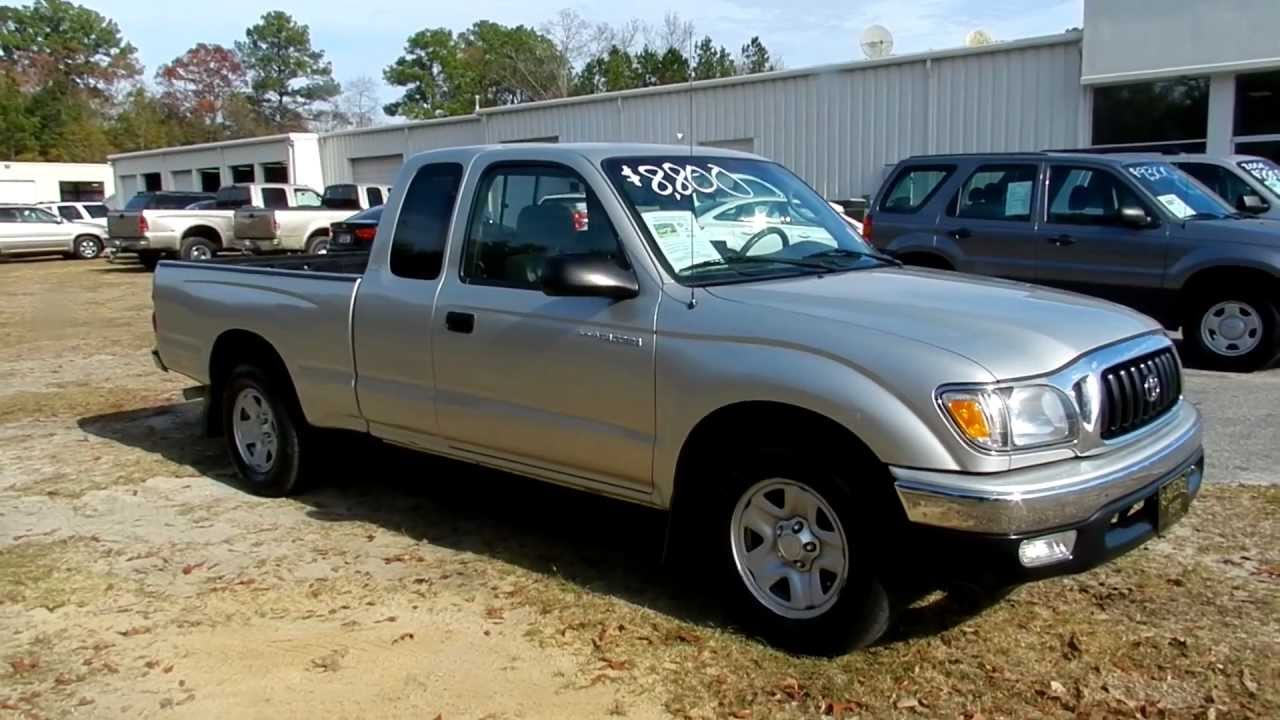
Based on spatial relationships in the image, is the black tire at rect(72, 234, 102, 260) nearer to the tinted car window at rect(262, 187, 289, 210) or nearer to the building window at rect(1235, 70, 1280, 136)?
the tinted car window at rect(262, 187, 289, 210)


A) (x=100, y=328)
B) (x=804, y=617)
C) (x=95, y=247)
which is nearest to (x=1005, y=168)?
(x=804, y=617)

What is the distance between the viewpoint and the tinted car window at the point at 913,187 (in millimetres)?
10367

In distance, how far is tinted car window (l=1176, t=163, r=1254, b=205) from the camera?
1087 centimetres

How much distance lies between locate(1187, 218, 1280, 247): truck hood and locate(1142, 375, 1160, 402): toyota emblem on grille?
578cm

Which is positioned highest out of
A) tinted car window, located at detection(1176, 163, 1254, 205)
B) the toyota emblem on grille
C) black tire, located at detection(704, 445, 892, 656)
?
tinted car window, located at detection(1176, 163, 1254, 205)

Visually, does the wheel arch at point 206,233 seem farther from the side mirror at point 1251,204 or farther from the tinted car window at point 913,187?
the side mirror at point 1251,204

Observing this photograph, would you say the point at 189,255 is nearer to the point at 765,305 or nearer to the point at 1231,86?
the point at 1231,86

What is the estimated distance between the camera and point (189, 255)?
23656 mm

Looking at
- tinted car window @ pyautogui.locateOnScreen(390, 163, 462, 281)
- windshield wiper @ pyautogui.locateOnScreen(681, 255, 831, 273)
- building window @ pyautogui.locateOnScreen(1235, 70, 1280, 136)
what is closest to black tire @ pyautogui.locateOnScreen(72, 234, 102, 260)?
building window @ pyautogui.locateOnScreen(1235, 70, 1280, 136)

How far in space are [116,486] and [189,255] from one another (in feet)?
61.4

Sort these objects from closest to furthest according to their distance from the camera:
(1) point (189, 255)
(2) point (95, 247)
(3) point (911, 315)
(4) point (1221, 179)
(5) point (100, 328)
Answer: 1. (3) point (911, 315)
2. (4) point (1221, 179)
3. (5) point (100, 328)
4. (1) point (189, 255)
5. (2) point (95, 247)

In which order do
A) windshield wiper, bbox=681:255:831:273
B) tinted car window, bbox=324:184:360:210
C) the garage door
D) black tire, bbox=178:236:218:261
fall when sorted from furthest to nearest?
the garage door
tinted car window, bbox=324:184:360:210
black tire, bbox=178:236:218:261
windshield wiper, bbox=681:255:831:273

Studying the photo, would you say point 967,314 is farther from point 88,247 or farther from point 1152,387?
point 88,247

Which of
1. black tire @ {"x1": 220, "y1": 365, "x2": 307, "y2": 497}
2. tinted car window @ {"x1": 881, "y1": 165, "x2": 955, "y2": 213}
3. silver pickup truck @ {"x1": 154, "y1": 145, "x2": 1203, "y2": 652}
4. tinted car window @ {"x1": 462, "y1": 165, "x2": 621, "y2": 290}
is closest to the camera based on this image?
silver pickup truck @ {"x1": 154, "y1": 145, "x2": 1203, "y2": 652}
